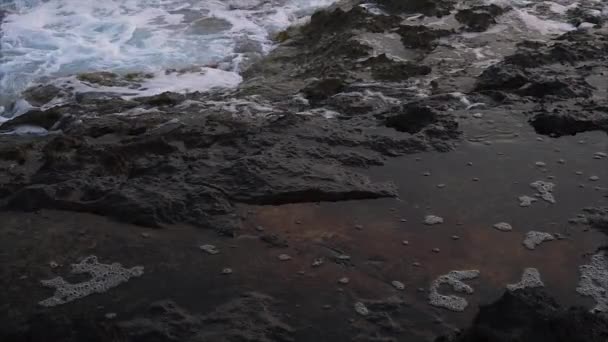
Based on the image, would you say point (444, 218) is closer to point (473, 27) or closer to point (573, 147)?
point (573, 147)

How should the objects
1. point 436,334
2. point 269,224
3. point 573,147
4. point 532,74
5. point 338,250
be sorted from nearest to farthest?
point 436,334 → point 338,250 → point 269,224 → point 573,147 → point 532,74

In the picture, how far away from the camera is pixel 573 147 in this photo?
4887 mm

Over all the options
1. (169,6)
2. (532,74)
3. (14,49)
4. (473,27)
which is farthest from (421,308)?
(169,6)

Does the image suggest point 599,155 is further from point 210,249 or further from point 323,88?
point 210,249

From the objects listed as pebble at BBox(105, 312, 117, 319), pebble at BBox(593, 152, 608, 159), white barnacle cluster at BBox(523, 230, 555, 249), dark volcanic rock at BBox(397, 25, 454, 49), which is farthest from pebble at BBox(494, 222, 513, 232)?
dark volcanic rock at BBox(397, 25, 454, 49)

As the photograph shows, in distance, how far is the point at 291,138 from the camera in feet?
16.7

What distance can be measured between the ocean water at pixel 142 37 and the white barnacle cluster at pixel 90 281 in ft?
11.7

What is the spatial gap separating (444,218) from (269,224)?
43.1 inches

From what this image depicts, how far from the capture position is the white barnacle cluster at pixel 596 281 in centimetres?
332

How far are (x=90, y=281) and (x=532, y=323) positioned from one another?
2.26m

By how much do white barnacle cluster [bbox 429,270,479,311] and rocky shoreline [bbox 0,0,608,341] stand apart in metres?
0.12

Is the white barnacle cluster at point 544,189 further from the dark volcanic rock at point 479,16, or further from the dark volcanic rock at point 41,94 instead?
the dark volcanic rock at point 41,94

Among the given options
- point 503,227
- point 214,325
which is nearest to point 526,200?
point 503,227

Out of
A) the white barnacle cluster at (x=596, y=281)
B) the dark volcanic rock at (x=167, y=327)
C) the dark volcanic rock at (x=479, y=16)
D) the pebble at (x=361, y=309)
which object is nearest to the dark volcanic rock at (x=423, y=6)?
the dark volcanic rock at (x=479, y=16)
